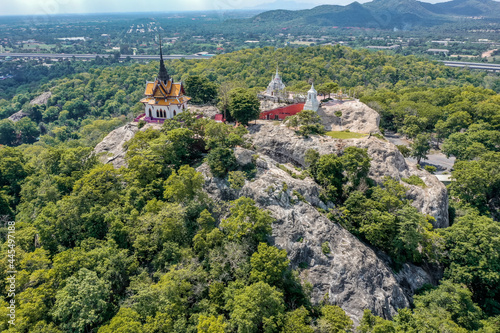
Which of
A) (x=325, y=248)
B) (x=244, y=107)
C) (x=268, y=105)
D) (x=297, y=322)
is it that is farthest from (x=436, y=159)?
(x=297, y=322)

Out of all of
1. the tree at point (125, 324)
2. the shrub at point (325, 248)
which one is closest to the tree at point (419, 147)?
the shrub at point (325, 248)

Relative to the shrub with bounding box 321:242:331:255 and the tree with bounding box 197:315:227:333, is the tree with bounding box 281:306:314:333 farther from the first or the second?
the shrub with bounding box 321:242:331:255

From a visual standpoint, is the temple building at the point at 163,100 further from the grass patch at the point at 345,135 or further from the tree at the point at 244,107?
the grass patch at the point at 345,135

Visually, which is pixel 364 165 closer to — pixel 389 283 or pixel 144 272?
pixel 389 283

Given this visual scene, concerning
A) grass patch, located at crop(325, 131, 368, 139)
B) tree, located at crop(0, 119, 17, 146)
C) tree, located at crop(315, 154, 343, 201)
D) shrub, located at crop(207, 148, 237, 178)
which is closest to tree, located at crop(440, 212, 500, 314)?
tree, located at crop(315, 154, 343, 201)

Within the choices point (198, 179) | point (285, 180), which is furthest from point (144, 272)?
point (285, 180)
